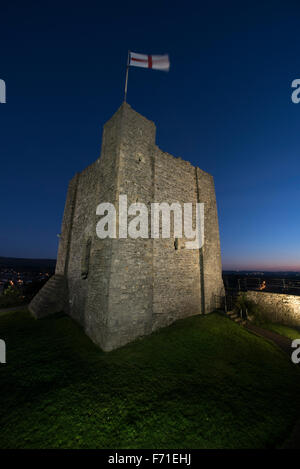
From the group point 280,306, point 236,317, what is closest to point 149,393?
point 236,317

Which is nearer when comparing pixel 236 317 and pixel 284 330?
pixel 284 330

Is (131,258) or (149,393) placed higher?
(131,258)

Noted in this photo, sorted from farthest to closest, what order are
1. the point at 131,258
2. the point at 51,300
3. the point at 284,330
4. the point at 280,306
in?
1. the point at 280,306
2. the point at 51,300
3. the point at 284,330
4. the point at 131,258

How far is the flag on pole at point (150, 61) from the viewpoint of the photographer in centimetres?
784

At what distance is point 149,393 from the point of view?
4477 millimetres

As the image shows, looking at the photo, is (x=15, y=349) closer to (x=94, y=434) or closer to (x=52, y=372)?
(x=52, y=372)

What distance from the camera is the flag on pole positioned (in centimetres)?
784

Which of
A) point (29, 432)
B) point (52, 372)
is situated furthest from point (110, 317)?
point (29, 432)

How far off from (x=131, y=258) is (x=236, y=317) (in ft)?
25.2

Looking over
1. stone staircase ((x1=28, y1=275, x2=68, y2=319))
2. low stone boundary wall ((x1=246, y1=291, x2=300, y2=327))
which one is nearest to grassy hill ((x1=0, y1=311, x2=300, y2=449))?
stone staircase ((x1=28, y1=275, x2=68, y2=319))

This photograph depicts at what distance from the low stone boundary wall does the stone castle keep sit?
9.45 ft

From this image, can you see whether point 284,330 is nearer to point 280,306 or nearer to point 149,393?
point 280,306

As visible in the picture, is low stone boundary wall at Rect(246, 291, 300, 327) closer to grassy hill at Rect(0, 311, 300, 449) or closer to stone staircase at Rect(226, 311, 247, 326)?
stone staircase at Rect(226, 311, 247, 326)

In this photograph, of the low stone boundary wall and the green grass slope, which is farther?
the low stone boundary wall
